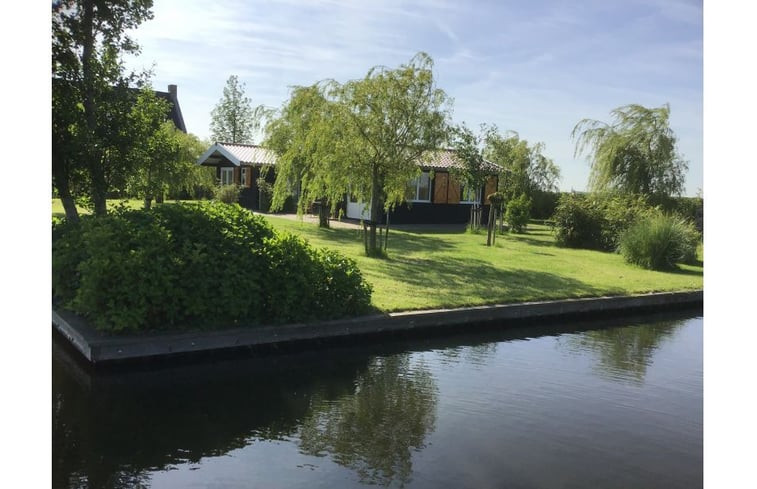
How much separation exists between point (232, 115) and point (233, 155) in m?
24.4

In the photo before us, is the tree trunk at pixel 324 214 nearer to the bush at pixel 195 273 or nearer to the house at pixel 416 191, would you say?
the house at pixel 416 191

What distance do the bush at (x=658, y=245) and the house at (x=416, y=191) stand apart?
27.8 feet

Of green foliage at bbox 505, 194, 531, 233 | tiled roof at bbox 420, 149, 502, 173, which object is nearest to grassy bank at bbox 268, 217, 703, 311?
tiled roof at bbox 420, 149, 502, 173

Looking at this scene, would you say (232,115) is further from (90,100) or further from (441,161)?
(90,100)


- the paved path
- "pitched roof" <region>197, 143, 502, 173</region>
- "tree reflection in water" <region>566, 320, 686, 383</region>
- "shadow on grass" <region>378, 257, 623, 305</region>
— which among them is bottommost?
"tree reflection in water" <region>566, 320, 686, 383</region>

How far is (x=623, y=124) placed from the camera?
2114 centimetres

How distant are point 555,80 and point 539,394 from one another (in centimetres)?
513

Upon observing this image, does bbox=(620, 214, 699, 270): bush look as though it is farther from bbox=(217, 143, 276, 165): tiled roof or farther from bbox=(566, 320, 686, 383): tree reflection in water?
bbox=(217, 143, 276, 165): tiled roof

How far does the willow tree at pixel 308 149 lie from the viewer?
12336 millimetres

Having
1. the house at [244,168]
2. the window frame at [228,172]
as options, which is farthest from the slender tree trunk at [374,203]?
the window frame at [228,172]

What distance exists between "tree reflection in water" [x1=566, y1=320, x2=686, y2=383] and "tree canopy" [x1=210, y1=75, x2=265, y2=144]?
42.6m

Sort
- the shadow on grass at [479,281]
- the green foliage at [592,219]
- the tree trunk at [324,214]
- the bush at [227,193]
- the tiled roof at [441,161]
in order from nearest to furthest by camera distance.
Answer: the shadow on grass at [479,281]
the tiled roof at [441,161]
the green foliage at [592,219]
the tree trunk at [324,214]
the bush at [227,193]

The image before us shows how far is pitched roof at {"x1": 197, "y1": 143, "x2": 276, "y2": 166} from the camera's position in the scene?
2452cm
